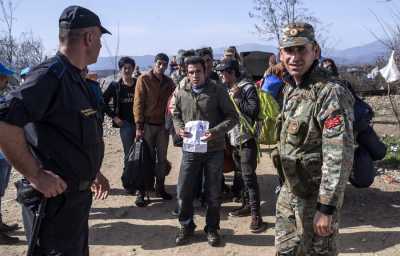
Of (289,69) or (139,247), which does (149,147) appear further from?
(289,69)

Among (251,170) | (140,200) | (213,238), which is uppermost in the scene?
(251,170)

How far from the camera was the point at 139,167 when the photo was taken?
6180 millimetres

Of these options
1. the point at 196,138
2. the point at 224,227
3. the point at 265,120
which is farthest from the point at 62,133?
the point at 265,120

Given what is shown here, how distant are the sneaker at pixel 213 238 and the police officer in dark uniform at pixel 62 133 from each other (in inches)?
87.8

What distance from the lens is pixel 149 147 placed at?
20.9 feet

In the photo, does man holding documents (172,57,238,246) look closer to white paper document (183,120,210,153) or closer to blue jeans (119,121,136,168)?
white paper document (183,120,210,153)

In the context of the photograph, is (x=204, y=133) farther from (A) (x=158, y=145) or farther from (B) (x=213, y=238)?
(A) (x=158, y=145)

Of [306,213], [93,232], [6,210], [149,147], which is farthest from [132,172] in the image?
[306,213]

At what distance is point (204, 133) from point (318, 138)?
2027 millimetres

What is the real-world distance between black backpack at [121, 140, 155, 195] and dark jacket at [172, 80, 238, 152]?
4.27ft

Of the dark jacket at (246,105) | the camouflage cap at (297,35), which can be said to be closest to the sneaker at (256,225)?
the dark jacket at (246,105)

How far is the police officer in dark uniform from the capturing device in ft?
8.43

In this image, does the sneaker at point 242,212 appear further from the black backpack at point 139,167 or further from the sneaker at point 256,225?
the black backpack at point 139,167

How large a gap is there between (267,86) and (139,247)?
105 inches
